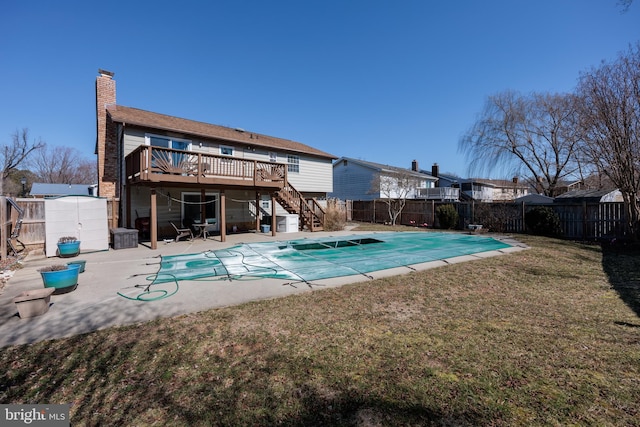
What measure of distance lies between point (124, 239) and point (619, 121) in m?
18.5

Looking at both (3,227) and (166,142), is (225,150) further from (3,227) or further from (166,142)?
(3,227)

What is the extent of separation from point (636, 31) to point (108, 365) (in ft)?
55.3

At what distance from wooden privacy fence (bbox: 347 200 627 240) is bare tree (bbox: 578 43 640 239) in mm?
1026

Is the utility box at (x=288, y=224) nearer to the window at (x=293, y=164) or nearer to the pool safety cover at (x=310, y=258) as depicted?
the pool safety cover at (x=310, y=258)

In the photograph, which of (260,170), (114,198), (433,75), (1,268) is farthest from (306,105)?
(1,268)

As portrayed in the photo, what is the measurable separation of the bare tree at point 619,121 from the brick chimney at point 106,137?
20.0 metres

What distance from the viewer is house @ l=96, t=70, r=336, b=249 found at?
34.6 feet

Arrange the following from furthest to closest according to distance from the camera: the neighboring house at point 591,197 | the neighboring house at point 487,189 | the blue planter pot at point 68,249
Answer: the neighboring house at point 487,189 → the neighboring house at point 591,197 → the blue planter pot at point 68,249

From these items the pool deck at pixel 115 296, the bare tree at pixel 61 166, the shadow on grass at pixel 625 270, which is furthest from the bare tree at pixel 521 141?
the bare tree at pixel 61 166

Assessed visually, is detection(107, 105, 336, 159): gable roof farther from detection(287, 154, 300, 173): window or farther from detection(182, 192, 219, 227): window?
detection(182, 192, 219, 227): window

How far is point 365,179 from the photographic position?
27875mm

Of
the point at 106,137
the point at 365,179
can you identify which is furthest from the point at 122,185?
the point at 365,179

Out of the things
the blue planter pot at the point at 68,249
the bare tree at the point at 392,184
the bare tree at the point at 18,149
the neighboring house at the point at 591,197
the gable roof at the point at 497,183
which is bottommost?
the blue planter pot at the point at 68,249

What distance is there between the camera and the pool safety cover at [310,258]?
21.2 feet
